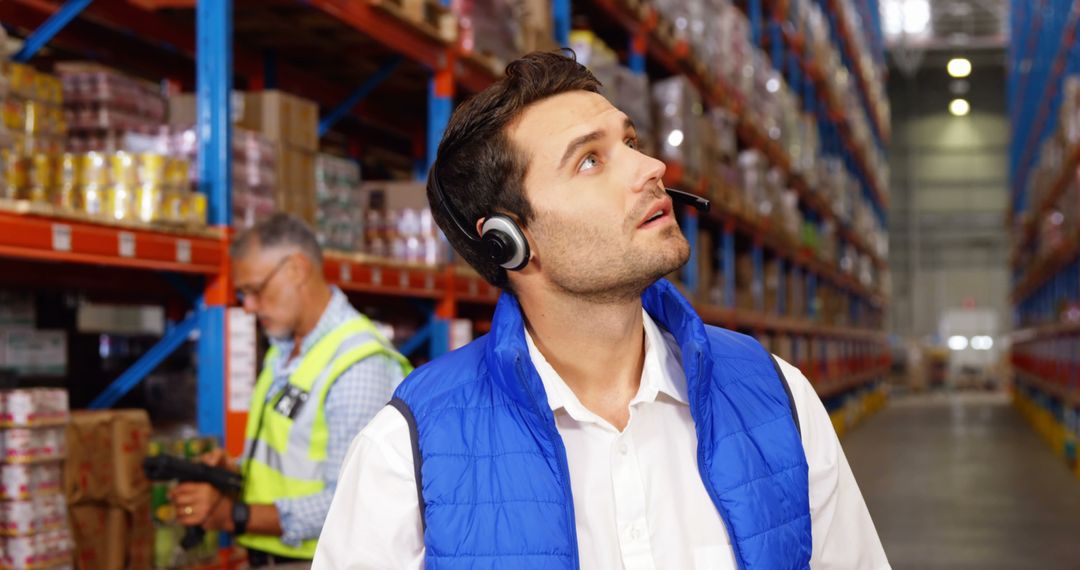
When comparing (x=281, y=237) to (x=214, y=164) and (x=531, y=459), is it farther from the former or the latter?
(x=531, y=459)

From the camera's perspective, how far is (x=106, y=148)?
3830 millimetres

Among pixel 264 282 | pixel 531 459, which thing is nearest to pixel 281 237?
pixel 264 282

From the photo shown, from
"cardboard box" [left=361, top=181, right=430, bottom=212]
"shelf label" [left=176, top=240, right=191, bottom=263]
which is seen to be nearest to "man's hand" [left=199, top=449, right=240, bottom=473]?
"shelf label" [left=176, top=240, right=191, bottom=263]

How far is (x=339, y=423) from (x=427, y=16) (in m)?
2.35

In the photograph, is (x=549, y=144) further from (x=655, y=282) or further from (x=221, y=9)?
(x=221, y=9)

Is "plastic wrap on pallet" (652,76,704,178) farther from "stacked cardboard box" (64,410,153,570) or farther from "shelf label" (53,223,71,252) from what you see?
"shelf label" (53,223,71,252)

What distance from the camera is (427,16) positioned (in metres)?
4.74

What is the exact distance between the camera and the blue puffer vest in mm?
1508

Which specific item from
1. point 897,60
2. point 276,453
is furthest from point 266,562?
point 897,60

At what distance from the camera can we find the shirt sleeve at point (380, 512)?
155 centimetres

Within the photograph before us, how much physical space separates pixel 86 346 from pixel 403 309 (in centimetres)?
167

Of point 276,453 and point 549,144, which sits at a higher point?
point 549,144

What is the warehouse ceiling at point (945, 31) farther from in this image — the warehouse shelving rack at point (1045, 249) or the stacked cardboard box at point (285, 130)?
the stacked cardboard box at point (285, 130)

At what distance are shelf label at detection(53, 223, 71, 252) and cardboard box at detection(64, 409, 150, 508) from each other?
55 cm
